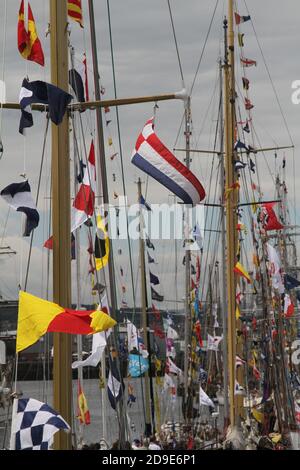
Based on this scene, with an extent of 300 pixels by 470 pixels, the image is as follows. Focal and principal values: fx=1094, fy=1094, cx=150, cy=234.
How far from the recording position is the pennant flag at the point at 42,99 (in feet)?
47.1

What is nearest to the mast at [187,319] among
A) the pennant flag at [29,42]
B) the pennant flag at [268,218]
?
the pennant flag at [268,218]

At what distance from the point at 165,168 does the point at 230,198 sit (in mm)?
11425

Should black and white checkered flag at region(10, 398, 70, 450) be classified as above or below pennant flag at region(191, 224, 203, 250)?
below

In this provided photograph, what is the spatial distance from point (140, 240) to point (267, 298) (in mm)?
6788

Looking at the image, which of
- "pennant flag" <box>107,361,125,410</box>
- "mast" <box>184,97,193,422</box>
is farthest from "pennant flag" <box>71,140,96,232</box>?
"mast" <box>184,97,193,422</box>

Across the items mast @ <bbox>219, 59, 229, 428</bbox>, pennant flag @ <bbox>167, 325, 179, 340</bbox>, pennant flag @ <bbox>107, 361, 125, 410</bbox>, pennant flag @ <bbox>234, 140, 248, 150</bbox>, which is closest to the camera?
pennant flag @ <bbox>107, 361, 125, 410</bbox>

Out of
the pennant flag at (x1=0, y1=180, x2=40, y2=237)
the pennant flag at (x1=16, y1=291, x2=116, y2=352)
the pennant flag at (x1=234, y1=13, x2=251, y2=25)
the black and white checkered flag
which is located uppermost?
the pennant flag at (x1=234, y1=13, x2=251, y2=25)

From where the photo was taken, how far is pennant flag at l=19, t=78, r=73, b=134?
14.3m

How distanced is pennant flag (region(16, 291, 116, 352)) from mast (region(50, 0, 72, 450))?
29cm

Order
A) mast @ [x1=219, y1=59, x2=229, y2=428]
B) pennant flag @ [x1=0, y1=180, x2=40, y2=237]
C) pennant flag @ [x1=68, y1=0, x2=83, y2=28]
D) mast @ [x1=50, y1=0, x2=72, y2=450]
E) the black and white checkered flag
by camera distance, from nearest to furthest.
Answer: the black and white checkered flag, mast @ [x1=50, y1=0, x2=72, y2=450], pennant flag @ [x1=0, y1=180, x2=40, y2=237], pennant flag @ [x1=68, y1=0, x2=83, y2=28], mast @ [x1=219, y1=59, x2=229, y2=428]

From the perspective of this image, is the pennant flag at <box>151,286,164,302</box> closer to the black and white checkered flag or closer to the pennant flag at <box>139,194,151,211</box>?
the pennant flag at <box>139,194,151,211</box>

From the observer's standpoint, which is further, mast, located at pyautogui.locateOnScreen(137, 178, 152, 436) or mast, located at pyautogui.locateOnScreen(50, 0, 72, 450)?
mast, located at pyautogui.locateOnScreen(137, 178, 152, 436)

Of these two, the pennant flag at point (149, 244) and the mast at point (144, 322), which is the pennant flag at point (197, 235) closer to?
the pennant flag at point (149, 244)

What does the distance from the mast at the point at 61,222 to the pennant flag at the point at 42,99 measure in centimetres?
19
